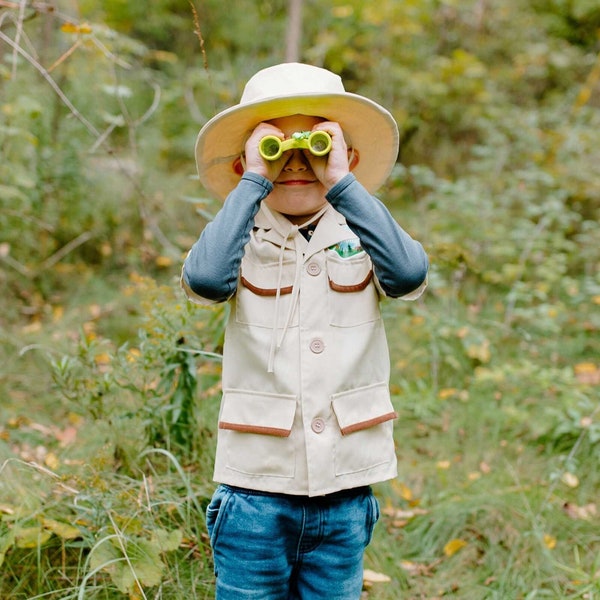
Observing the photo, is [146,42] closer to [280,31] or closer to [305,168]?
[280,31]

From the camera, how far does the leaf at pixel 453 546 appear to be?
288cm

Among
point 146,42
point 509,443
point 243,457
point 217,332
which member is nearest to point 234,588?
point 243,457

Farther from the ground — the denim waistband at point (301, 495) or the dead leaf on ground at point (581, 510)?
the denim waistband at point (301, 495)

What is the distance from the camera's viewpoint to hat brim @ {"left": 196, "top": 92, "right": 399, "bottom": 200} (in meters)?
1.77

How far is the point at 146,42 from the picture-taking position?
7.95 meters

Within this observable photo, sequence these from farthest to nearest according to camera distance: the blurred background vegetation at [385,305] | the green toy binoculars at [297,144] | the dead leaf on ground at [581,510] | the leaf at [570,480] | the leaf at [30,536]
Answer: the leaf at [570,480]
the dead leaf on ground at [581,510]
the blurred background vegetation at [385,305]
the leaf at [30,536]
the green toy binoculars at [297,144]

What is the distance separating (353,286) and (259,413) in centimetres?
42

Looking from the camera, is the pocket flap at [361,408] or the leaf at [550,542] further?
the leaf at [550,542]

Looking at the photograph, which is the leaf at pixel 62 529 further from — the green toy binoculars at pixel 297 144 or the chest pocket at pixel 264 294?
the green toy binoculars at pixel 297 144

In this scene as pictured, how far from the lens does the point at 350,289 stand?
1853mm

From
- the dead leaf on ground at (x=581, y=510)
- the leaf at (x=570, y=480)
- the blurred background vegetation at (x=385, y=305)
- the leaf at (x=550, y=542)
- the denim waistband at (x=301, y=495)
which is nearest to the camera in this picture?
the denim waistband at (x=301, y=495)

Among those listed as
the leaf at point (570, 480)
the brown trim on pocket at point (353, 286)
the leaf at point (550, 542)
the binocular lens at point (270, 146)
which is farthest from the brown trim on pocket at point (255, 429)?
the leaf at point (570, 480)

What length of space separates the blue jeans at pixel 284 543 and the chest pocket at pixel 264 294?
456 millimetres

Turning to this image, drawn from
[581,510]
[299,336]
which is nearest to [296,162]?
[299,336]
